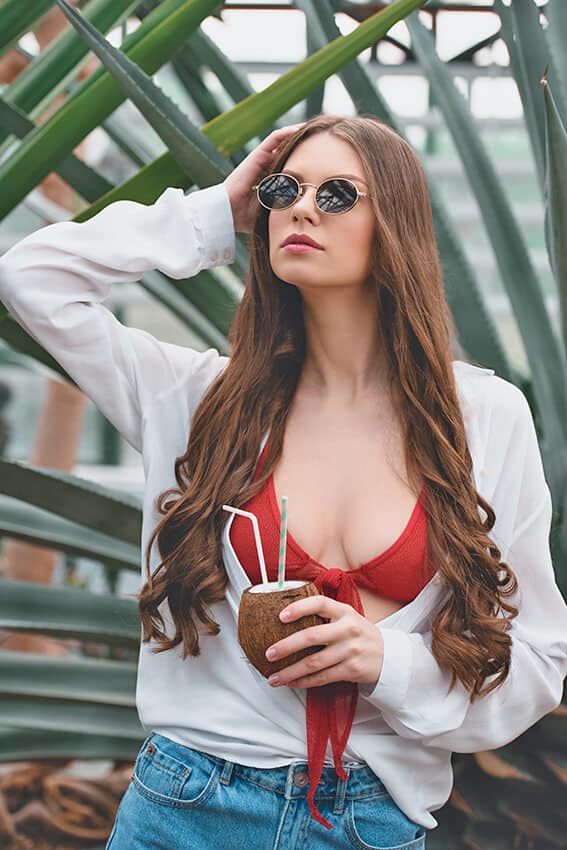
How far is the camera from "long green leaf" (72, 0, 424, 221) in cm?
113

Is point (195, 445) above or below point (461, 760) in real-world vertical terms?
above

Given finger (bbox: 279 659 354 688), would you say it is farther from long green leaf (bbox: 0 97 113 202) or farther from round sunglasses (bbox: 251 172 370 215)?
long green leaf (bbox: 0 97 113 202)

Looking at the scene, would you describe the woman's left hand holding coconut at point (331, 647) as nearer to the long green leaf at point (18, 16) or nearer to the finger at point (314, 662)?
the finger at point (314, 662)

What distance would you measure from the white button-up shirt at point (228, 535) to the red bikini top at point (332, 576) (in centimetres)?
2

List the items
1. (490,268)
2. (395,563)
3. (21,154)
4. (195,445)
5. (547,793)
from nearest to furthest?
(395,563) < (195,445) < (21,154) < (547,793) < (490,268)

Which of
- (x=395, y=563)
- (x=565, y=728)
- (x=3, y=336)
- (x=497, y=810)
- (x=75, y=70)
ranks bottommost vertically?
(x=497, y=810)

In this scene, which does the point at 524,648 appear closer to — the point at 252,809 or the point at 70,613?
the point at 252,809

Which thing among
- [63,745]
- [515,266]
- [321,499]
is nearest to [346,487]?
[321,499]

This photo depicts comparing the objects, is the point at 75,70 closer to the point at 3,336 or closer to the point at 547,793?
the point at 3,336

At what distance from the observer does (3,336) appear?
1308 millimetres

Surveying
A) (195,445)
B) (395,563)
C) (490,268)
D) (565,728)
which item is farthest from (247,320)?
(490,268)

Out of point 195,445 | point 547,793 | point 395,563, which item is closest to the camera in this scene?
point 395,563

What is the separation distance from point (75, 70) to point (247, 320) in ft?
1.81

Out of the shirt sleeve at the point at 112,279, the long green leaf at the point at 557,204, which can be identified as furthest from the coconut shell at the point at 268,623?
the long green leaf at the point at 557,204
